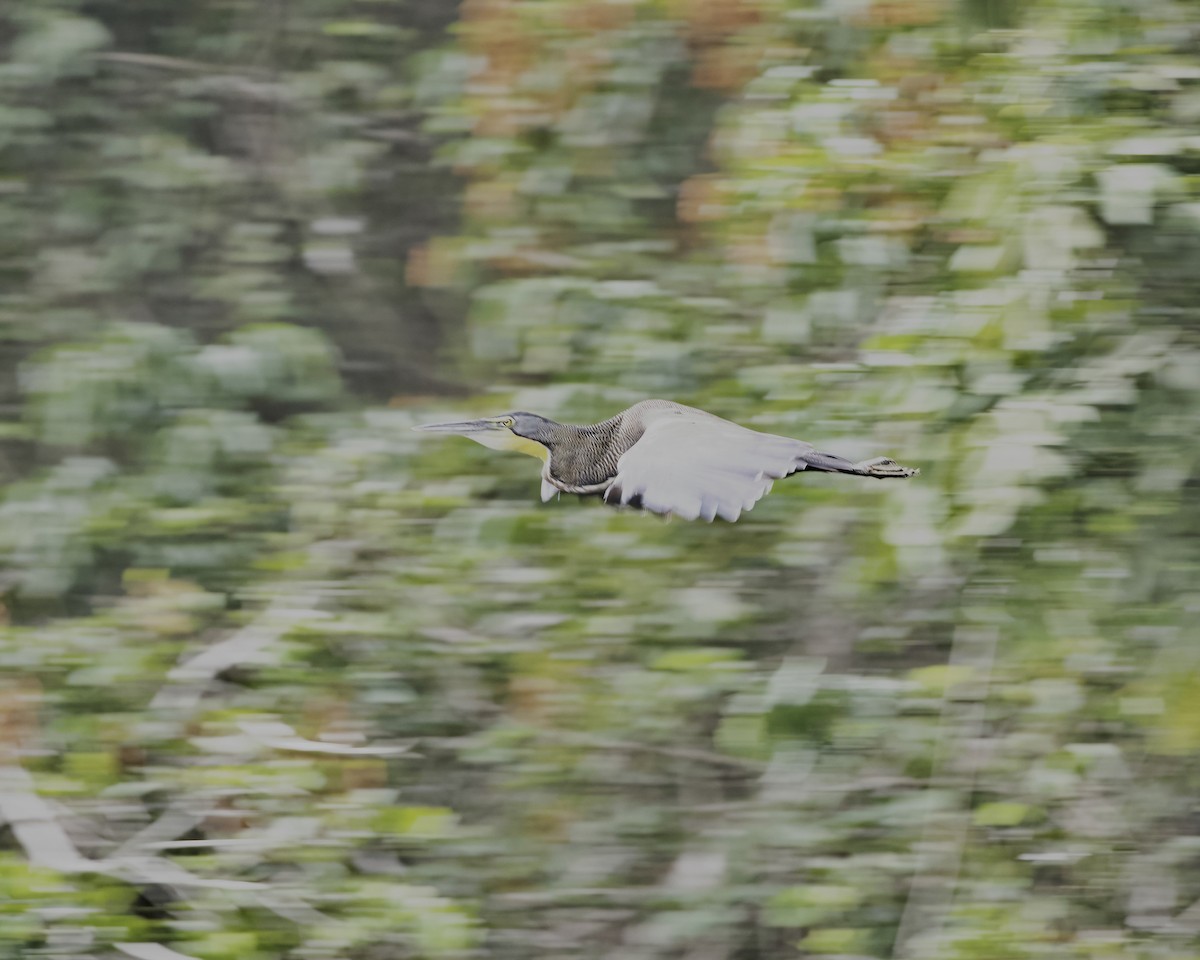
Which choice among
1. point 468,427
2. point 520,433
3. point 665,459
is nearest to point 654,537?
point 468,427

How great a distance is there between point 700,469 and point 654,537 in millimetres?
1352

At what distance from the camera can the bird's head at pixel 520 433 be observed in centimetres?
172

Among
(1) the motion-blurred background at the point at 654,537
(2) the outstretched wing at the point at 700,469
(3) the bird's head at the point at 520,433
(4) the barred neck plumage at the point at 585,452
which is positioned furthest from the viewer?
(1) the motion-blurred background at the point at 654,537

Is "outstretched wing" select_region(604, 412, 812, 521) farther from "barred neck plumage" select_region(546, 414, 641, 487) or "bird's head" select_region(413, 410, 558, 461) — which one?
"bird's head" select_region(413, 410, 558, 461)

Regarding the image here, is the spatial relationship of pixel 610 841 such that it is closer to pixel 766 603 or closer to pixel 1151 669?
pixel 766 603

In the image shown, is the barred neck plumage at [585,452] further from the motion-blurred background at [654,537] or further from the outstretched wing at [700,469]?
the motion-blurred background at [654,537]

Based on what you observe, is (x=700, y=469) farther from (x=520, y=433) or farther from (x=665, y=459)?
(x=520, y=433)

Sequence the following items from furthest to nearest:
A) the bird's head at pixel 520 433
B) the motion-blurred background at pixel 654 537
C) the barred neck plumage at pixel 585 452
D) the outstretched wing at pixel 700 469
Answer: the motion-blurred background at pixel 654 537 → the bird's head at pixel 520 433 → the barred neck plumage at pixel 585 452 → the outstretched wing at pixel 700 469

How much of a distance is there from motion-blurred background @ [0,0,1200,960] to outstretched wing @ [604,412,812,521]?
82cm

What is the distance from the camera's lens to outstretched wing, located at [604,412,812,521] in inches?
54.8

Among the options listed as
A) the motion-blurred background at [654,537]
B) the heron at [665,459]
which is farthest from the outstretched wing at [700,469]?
the motion-blurred background at [654,537]

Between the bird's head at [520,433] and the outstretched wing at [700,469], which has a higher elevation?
the outstretched wing at [700,469]

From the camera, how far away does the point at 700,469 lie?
4.79 feet

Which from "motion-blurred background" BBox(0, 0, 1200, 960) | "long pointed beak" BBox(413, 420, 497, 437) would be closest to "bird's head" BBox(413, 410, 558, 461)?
"long pointed beak" BBox(413, 420, 497, 437)
